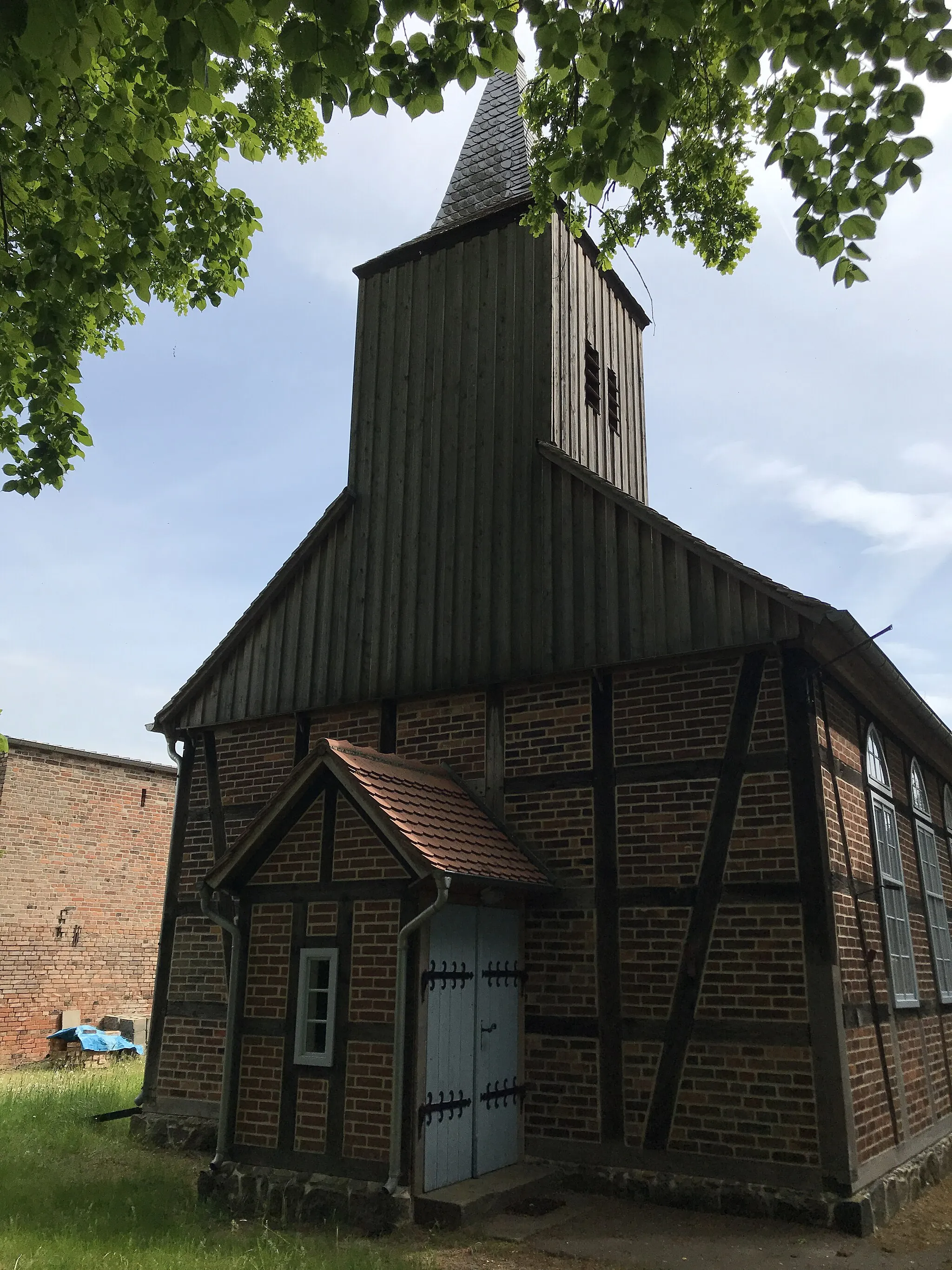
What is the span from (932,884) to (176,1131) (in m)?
8.69

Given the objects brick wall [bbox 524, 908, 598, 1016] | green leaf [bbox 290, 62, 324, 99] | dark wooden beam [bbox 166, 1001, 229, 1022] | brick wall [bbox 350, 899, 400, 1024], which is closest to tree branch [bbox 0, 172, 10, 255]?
green leaf [bbox 290, 62, 324, 99]

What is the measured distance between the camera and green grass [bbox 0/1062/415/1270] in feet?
19.8

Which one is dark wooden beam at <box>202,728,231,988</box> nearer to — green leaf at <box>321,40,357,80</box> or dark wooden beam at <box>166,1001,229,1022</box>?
dark wooden beam at <box>166,1001,229,1022</box>

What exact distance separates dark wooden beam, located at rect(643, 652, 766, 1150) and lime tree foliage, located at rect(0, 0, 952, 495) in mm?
3910

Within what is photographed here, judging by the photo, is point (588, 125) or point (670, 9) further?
point (588, 125)

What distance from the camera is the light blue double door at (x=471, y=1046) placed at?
24.1ft

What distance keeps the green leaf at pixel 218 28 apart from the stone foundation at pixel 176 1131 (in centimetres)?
937

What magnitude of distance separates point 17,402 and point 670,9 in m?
5.60

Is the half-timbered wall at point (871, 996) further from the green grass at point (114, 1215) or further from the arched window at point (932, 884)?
the green grass at point (114, 1215)

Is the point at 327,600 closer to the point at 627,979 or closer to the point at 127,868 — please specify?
the point at 627,979

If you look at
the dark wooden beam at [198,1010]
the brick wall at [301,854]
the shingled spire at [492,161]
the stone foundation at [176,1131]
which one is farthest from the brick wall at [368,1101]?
the shingled spire at [492,161]

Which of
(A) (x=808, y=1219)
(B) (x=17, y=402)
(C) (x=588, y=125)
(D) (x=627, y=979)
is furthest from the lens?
(D) (x=627, y=979)

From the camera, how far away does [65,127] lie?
20.2 ft

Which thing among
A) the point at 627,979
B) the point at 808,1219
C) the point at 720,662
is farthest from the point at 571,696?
the point at 808,1219
